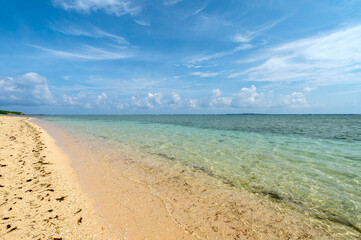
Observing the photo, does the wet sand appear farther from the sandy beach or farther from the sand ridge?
the sand ridge

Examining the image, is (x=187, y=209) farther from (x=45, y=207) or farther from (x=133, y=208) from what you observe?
(x=45, y=207)

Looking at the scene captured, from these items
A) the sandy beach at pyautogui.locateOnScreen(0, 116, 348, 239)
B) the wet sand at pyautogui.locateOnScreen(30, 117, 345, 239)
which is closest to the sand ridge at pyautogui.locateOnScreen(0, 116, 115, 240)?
the sandy beach at pyautogui.locateOnScreen(0, 116, 348, 239)

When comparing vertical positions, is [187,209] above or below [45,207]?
below

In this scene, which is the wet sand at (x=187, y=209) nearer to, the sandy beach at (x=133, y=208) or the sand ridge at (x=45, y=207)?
the sandy beach at (x=133, y=208)

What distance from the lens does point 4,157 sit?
9461 mm

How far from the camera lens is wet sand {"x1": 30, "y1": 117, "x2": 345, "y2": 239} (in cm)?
438

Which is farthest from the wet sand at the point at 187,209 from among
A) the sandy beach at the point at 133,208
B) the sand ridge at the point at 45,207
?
the sand ridge at the point at 45,207

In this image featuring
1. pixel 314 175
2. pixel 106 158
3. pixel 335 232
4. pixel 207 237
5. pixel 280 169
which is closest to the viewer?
pixel 207 237

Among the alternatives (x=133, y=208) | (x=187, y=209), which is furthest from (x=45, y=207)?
(x=187, y=209)

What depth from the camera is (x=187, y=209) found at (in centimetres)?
540

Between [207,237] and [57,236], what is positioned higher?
[57,236]

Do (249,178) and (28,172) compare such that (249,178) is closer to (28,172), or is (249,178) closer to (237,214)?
(237,214)

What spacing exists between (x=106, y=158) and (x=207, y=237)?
30.1 feet

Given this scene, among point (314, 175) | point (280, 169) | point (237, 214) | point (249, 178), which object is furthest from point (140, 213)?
point (314, 175)
